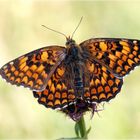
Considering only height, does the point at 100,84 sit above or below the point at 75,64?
below

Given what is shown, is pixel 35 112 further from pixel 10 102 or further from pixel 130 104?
pixel 130 104

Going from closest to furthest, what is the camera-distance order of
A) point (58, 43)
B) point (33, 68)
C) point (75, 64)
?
point (33, 68), point (75, 64), point (58, 43)

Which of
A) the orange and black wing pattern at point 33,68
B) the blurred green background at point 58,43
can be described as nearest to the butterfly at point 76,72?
the orange and black wing pattern at point 33,68

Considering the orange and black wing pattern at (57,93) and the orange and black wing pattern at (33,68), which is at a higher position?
the orange and black wing pattern at (33,68)

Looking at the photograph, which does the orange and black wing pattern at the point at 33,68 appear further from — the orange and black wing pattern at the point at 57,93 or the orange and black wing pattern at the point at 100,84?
the orange and black wing pattern at the point at 100,84

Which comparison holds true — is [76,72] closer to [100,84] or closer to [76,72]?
[76,72]

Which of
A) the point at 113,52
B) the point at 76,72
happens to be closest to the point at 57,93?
the point at 76,72
